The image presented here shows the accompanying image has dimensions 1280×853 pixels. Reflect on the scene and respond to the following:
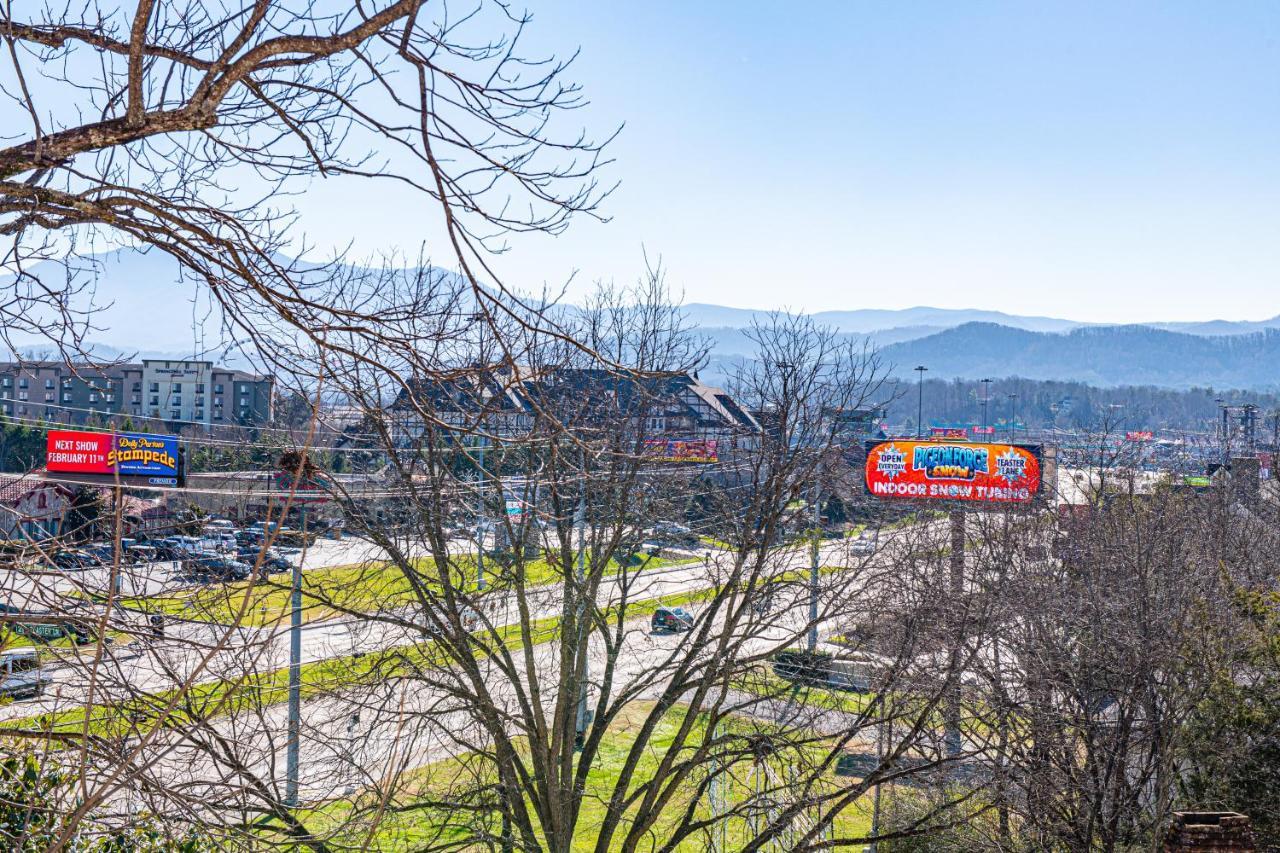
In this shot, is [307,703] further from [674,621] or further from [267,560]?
[267,560]

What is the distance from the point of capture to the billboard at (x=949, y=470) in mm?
25531

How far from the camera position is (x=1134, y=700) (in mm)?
11812

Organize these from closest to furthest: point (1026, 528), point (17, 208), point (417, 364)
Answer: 1. point (17, 208)
2. point (417, 364)
3. point (1026, 528)

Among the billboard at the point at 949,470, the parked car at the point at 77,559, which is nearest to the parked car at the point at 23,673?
the parked car at the point at 77,559

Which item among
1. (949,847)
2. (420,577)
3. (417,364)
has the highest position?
(417,364)

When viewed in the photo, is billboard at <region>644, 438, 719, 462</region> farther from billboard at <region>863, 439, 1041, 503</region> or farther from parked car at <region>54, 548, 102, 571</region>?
billboard at <region>863, 439, 1041, 503</region>

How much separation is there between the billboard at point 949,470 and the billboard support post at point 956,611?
19.0 feet

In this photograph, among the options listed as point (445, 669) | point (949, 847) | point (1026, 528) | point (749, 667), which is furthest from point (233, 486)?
point (1026, 528)

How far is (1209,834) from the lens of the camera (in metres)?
8.78

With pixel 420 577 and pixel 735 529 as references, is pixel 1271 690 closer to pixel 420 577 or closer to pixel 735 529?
pixel 735 529

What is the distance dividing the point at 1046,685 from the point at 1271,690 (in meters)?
2.50

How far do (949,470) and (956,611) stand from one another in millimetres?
14210

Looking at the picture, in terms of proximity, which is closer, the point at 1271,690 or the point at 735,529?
the point at 1271,690

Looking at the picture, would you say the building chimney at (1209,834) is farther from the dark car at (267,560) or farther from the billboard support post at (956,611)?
the dark car at (267,560)
